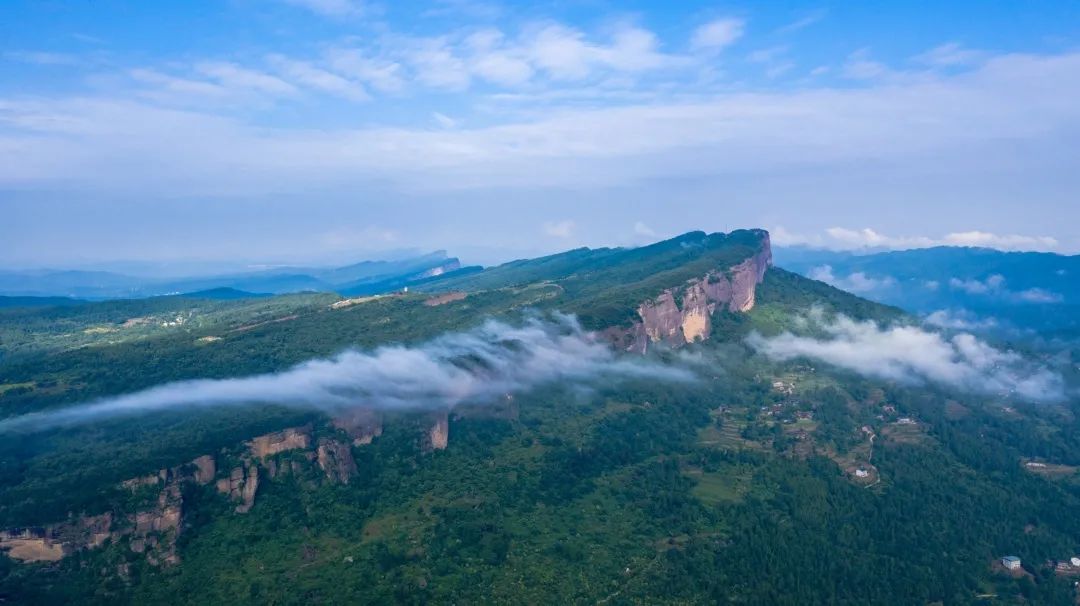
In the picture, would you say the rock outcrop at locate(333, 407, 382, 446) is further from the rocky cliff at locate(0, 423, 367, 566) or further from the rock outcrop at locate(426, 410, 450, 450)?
the rock outcrop at locate(426, 410, 450, 450)

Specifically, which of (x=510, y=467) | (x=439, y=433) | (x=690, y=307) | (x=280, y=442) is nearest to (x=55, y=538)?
(x=280, y=442)

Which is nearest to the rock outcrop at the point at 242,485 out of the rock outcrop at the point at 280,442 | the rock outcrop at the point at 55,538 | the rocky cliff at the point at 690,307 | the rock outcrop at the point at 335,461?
the rock outcrop at the point at 280,442

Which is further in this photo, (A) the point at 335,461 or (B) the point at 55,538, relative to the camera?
(A) the point at 335,461

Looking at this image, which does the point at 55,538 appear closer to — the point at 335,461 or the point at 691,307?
the point at 335,461

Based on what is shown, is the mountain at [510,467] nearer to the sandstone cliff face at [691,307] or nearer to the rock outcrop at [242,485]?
the rock outcrop at [242,485]

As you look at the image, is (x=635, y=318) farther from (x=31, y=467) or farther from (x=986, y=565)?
(x=31, y=467)

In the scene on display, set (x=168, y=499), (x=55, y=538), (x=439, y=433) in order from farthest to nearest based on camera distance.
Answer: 1. (x=439, y=433)
2. (x=168, y=499)
3. (x=55, y=538)
